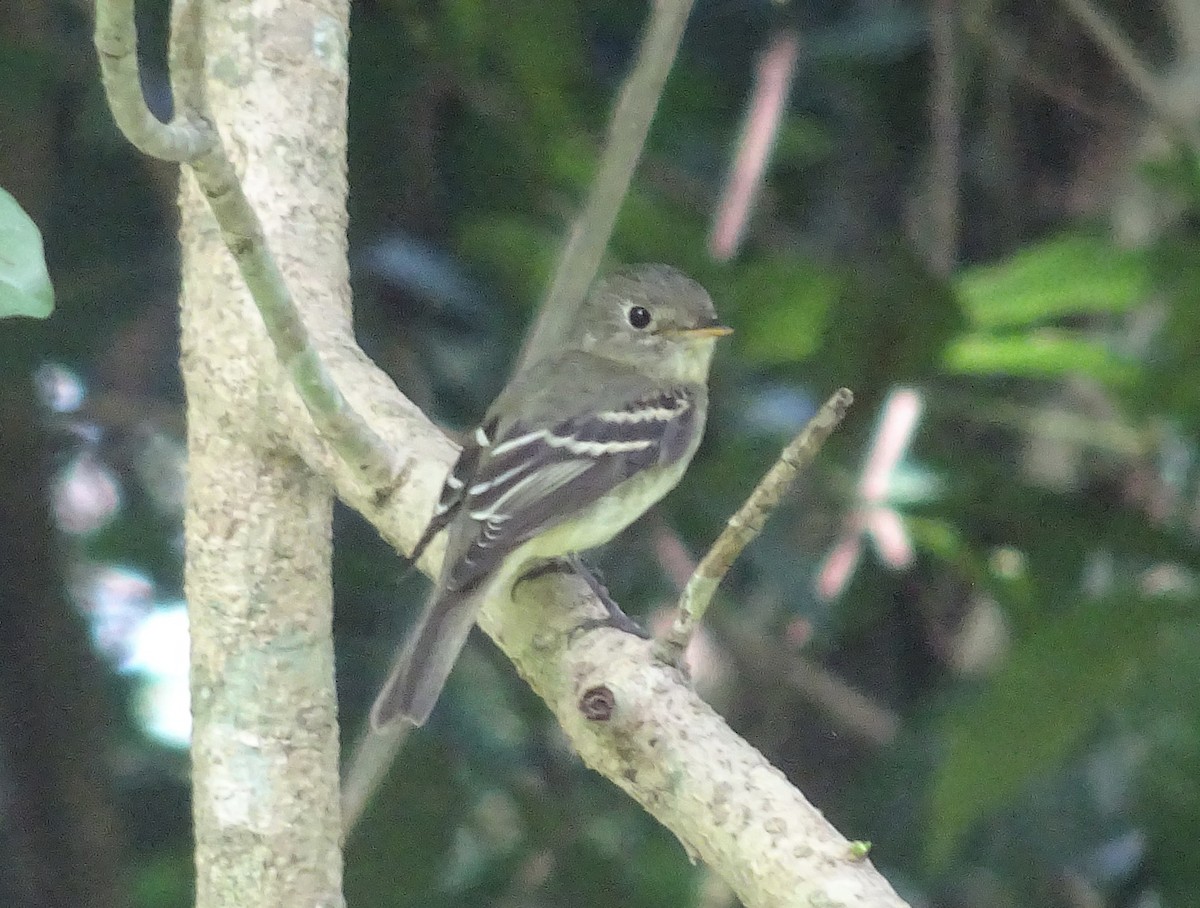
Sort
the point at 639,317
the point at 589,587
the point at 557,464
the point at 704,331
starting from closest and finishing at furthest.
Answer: the point at 589,587
the point at 557,464
the point at 704,331
the point at 639,317

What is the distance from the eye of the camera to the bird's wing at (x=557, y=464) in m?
2.31

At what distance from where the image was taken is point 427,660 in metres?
2.18

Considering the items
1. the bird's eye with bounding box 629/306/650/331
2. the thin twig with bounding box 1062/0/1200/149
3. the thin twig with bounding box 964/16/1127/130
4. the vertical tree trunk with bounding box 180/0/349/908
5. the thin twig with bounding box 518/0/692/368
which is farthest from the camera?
the thin twig with bounding box 964/16/1127/130

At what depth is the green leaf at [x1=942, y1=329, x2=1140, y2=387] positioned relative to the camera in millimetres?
2762

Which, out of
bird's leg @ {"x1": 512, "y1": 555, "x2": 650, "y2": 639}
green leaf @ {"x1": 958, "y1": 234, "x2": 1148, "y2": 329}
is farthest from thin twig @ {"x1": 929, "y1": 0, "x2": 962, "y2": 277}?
bird's leg @ {"x1": 512, "y1": 555, "x2": 650, "y2": 639}

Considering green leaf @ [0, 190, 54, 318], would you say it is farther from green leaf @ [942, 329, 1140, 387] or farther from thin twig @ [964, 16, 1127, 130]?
thin twig @ [964, 16, 1127, 130]

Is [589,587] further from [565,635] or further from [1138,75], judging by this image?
[1138,75]

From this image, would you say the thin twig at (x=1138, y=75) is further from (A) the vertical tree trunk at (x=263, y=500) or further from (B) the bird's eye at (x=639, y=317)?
(A) the vertical tree trunk at (x=263, y=500)

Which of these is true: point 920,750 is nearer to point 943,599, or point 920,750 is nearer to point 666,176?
point 943,599

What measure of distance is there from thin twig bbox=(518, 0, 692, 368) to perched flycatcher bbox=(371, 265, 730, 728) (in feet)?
1.10

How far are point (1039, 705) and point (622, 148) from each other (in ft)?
3.43

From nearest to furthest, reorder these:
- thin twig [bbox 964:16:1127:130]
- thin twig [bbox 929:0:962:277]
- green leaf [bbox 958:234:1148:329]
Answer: green leaf [bbox 958:234:1148:329], thin twig [bbox 929:0:962:277], thin twig [bbox 964:16:1127:130]

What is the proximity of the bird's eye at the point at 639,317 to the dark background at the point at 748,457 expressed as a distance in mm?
140

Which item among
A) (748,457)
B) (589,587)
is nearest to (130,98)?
(589,587)
